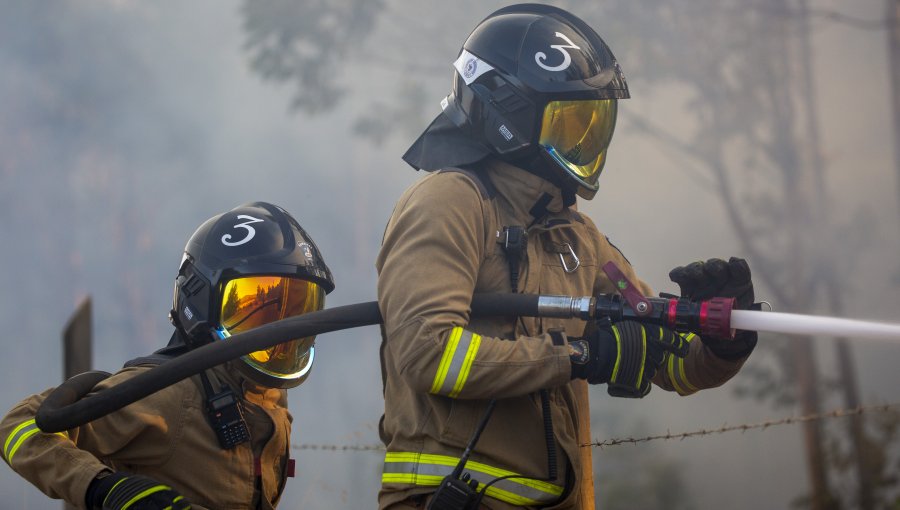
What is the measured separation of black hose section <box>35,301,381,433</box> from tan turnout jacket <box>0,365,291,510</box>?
0.42 feet

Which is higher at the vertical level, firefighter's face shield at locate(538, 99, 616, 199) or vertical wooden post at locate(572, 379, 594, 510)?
firefighter's face shield at locate(538, 99, 616, 199)

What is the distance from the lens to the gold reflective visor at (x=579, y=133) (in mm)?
2777

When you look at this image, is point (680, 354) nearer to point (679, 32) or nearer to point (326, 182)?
point (679, 32)

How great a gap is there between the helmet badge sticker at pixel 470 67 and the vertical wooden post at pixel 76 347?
327cm

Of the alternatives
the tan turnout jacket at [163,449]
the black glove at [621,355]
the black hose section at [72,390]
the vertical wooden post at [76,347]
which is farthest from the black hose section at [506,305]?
the vertical wooden post at [76,347]

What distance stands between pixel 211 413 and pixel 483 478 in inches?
48.0

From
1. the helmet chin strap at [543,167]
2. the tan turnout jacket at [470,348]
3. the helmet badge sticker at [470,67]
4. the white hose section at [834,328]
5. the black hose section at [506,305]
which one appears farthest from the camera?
the helmet badge sticker at [470,67]

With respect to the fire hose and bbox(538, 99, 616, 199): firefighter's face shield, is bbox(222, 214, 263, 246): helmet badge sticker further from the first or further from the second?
bbox(538, 99, 616, 199): firefighter's face shield

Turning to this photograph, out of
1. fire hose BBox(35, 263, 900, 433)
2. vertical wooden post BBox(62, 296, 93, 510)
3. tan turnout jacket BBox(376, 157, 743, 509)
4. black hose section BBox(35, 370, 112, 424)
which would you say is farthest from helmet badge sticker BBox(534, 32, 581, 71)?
vertical wooden post BBox(62, 296, 93, 510)

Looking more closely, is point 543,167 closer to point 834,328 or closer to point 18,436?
point 834,328

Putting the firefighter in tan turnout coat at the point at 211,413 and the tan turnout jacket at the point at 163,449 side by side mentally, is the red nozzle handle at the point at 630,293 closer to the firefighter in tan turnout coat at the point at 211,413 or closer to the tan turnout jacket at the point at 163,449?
the firefighter in tan turnout coat at the point at 211,413

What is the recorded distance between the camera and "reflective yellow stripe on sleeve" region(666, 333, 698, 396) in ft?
9.87

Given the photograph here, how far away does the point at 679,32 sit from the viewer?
300 inches

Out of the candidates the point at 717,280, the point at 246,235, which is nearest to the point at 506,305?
the point at 717,280
